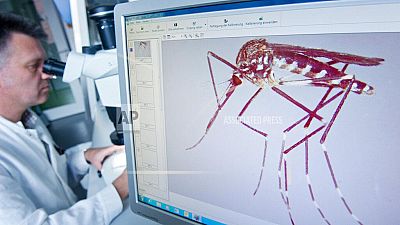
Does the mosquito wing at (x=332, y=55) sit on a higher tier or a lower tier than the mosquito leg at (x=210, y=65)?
higher

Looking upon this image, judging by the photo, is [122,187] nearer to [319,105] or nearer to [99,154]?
[99,154]

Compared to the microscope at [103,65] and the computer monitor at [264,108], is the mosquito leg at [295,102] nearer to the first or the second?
the computer monitor at [264,108]

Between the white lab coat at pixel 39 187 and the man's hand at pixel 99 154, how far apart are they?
12 centimetres

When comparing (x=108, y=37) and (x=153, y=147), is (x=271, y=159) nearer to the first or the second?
(x=153, y=147)

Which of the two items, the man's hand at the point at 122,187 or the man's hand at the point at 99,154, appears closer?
the man's hand at the point at 122,187

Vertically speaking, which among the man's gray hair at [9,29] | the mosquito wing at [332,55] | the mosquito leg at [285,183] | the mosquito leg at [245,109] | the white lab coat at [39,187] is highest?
the man's gray hair at [9,29]

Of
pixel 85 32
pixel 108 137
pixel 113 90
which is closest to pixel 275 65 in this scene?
pixel 113 90

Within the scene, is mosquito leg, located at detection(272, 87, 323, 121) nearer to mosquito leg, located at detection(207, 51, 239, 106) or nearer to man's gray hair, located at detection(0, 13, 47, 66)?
mosquito leg, located at detection(207, 51, 239, 106)

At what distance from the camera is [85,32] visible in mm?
1020

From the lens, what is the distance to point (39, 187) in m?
0.85

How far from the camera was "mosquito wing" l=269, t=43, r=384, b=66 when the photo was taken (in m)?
0.32

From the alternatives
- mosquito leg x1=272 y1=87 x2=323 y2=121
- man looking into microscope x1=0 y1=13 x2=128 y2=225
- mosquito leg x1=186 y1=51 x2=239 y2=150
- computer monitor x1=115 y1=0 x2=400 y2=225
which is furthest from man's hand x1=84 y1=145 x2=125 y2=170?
mosquito leg x1=272 y1=87 x2=323 y2=121

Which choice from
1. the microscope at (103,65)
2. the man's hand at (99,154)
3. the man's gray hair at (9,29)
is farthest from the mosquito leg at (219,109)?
the man's gray hair at (9,29)

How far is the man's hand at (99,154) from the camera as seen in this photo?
0.88 meters
